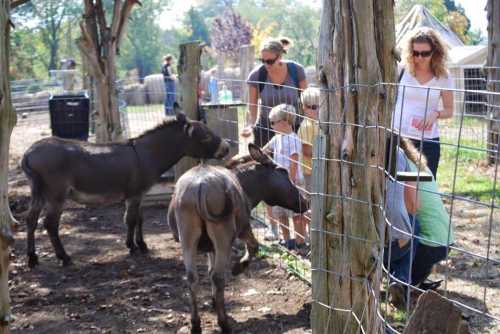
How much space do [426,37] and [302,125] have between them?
1.43m

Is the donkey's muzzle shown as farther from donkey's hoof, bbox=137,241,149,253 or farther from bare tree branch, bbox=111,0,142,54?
bare tree branch, bbox=111,0,142,54

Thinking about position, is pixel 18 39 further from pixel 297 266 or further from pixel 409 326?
pixel 409 326

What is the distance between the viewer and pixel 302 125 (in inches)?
269

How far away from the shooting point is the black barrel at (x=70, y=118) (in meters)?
12.8

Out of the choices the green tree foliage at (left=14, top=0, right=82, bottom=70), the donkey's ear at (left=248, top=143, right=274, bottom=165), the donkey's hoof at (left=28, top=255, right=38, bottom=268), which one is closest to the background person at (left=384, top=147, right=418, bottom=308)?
the donkey's ear at (left=248, top=143, right=274, bottom=165)

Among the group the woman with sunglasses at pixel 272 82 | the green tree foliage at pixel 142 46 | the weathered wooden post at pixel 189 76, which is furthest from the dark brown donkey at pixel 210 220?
the green tree foliage at pixel 142 46

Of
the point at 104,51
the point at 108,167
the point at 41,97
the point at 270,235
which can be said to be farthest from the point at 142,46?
the point at 270,235

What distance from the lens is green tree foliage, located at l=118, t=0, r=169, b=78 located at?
6875cm

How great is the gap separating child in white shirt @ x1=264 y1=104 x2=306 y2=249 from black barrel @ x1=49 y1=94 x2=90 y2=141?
259 inches

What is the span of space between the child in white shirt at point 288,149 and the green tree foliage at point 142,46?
61.4m

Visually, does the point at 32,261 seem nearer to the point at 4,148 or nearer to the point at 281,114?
the point at 281,114

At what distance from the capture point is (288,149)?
22.9ft

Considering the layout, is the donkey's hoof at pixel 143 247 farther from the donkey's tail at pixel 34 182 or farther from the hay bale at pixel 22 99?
the hay bale at pixel 22 99

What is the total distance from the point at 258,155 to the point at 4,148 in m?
3.09
